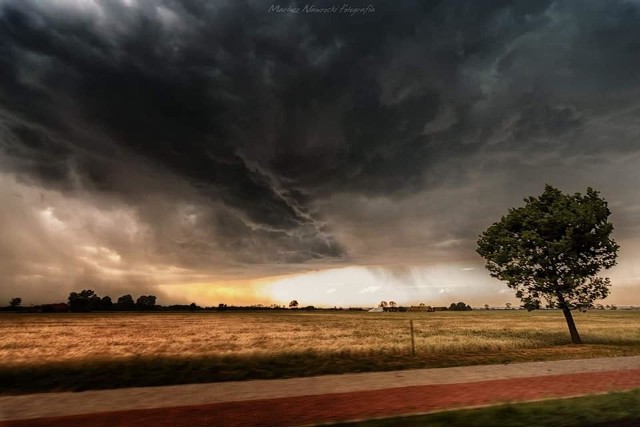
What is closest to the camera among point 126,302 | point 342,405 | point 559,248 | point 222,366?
point 342,405

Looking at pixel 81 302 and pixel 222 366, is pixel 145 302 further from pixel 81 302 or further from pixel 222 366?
pixel 222 366

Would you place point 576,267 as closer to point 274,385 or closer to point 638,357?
point 638,357

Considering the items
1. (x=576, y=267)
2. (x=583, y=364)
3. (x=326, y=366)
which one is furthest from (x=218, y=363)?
(x=576, y=267)

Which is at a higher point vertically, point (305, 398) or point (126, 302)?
point (126, 302)

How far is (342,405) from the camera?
378 inches

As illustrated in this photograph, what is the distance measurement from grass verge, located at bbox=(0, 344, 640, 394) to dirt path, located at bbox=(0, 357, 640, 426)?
161cm

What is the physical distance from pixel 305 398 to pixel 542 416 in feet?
17.7

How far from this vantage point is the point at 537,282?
975 inches

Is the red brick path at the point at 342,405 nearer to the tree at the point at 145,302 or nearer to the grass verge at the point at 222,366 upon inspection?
the grass verge at the point at 222,366

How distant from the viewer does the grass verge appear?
13594mm

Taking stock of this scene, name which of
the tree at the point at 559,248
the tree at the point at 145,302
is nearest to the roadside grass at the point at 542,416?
the tree at the point at 559,248

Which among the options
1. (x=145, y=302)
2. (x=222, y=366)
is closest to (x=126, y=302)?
(x=145, y=302)

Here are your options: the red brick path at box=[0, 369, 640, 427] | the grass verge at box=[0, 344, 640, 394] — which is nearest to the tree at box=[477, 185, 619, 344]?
the grass verge at box=[0, 344, 640, 394]

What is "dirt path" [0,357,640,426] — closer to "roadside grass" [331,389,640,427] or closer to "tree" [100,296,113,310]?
"roadside grass" [331,389,640,427]
